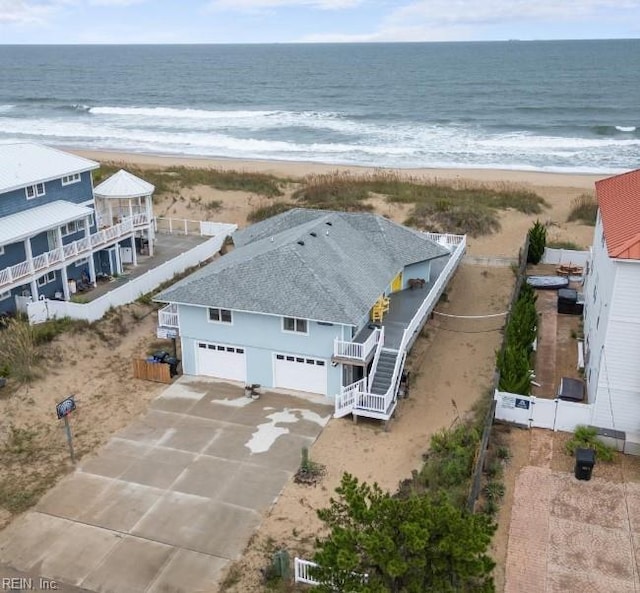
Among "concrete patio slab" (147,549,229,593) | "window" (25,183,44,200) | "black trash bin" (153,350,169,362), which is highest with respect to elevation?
"window" (25,183,44,200)

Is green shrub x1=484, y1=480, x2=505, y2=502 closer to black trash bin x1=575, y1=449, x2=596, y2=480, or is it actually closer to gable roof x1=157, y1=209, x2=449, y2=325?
black trash bin x1=575, y1=449, x2=596, y2=480

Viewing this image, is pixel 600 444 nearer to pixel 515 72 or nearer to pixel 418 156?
pixel 418 156

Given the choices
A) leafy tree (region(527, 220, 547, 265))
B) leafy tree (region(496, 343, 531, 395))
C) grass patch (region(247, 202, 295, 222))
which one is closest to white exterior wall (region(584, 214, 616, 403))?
leafy tree (region(496, 343, 531, 395))

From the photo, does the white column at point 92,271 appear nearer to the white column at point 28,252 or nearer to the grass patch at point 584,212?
the white column at point 28,252

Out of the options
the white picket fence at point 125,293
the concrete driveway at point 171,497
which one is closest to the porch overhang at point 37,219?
the white picket fence at point 125,293

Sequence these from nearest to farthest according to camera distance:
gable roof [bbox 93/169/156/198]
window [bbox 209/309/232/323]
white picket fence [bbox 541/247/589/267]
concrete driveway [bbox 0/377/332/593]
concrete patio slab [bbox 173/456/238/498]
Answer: concrete driveway [bbox 0/377/332/593] → concrete patio slab [bbox 173/456/238/498] → window [bbox 209/309/232/323] → gable roof [bbox 93/169/156/198] → white picket fence [bbox 541/247/589/267]

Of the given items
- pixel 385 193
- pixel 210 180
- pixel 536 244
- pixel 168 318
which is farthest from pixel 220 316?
pixel 210 180

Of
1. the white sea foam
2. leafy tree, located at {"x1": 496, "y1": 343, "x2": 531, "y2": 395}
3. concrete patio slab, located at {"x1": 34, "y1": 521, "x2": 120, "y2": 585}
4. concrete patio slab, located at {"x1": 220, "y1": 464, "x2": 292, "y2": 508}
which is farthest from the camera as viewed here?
the white sea foam
